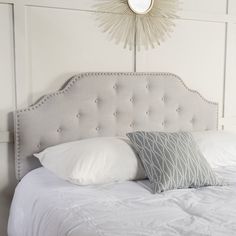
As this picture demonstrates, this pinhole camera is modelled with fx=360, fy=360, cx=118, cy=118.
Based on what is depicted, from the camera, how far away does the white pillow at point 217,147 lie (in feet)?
7.68

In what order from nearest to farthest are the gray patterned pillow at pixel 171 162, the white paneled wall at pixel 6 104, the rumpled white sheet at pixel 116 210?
the rumpled white sheet at pixel 116 210, the gray patterned pillow at pixel 171 162, the white paneled wall at pixel 6 104

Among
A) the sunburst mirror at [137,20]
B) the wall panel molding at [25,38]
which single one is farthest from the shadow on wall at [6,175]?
the sunburst mirror at [137,20]

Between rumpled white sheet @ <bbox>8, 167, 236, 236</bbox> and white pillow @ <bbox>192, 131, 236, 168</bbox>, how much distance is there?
9.0 inches

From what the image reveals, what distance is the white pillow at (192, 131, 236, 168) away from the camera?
2.34 meters

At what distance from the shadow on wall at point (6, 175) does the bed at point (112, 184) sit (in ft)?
0.28

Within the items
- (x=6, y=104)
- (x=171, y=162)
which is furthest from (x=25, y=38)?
(x=171, y=162)

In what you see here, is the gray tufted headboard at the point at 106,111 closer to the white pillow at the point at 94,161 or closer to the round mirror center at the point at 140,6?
the white pillow at the point at 94,161

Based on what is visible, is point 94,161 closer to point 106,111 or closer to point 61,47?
point 106,111

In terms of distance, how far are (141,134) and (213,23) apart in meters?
1.28

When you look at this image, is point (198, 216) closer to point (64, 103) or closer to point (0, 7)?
point (64, 103)

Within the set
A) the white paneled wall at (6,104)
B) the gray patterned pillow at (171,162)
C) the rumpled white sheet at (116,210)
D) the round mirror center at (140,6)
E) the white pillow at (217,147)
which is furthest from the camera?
the round mirror center at (140,6)

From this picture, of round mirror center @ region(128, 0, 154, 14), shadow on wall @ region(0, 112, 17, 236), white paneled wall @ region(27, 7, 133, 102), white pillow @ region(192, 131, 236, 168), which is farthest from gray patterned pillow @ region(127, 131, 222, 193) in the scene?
round mirror center @ region(128, 0, 154, 14)

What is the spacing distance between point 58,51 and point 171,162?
103cm

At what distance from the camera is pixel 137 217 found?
57.9 inches
